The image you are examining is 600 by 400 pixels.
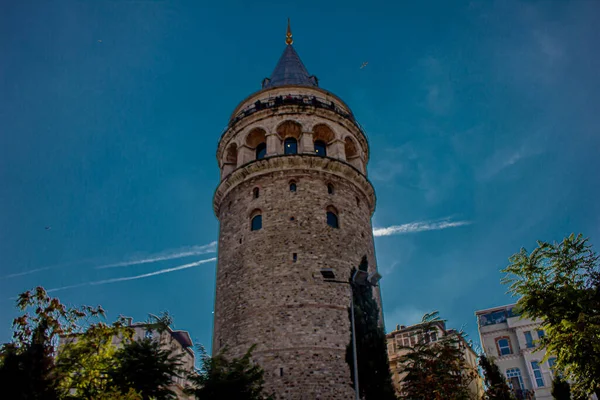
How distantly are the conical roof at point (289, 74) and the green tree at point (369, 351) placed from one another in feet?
49.0

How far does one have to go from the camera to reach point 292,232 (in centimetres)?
2442

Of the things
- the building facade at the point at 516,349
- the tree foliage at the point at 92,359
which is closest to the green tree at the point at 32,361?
the tree foliage at the point at 92,359

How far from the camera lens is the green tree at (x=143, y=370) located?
17250 mm

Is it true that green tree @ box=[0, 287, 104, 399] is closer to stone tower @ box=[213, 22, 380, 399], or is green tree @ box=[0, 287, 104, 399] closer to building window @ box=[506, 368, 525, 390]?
stone tower @ box=[213, 22, 380, 399]

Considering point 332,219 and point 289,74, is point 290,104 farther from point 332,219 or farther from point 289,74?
point 332,219

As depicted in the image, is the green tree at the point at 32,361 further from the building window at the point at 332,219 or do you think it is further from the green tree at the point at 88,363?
the building window at the point at 332,219

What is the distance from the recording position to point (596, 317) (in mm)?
18000

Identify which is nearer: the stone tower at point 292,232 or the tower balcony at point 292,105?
the stone tower at point 292,232

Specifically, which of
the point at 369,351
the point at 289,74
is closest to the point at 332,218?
the point at 369,351

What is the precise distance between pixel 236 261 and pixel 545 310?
13931 mm

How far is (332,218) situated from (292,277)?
4.46 m

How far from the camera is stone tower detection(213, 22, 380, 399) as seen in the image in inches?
842

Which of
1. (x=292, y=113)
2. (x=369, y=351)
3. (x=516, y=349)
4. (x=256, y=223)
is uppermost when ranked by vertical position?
(x=292, y=113)

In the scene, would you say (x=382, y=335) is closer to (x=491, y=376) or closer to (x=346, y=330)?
(x=346, y=330)
